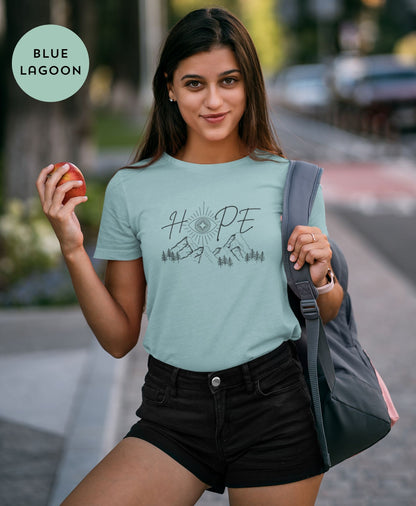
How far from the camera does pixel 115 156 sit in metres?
23.1

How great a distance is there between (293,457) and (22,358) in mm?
4500

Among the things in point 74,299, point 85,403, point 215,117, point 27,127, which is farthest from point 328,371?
point 27,127

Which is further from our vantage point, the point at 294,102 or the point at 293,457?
the point at 294,102

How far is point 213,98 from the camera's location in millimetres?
2330

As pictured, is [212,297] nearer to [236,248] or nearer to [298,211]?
[236,248]

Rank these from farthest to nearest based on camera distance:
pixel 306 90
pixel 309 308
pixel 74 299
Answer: pixel 306 90, pixel 74 299, pixel 309 308

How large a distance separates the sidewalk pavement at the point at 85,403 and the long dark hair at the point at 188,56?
2.18 metres

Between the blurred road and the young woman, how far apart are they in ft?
2.56

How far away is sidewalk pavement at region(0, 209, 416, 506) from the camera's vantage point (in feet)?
14.0

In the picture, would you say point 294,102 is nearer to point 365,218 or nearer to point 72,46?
point 365,218

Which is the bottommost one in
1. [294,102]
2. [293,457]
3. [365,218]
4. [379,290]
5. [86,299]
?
[294,102]

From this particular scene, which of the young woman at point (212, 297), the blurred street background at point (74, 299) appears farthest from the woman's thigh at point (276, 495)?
the blurred street background at point (74, 299)

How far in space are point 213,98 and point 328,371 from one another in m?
0.76

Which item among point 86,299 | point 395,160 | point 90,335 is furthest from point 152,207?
point 395,160
